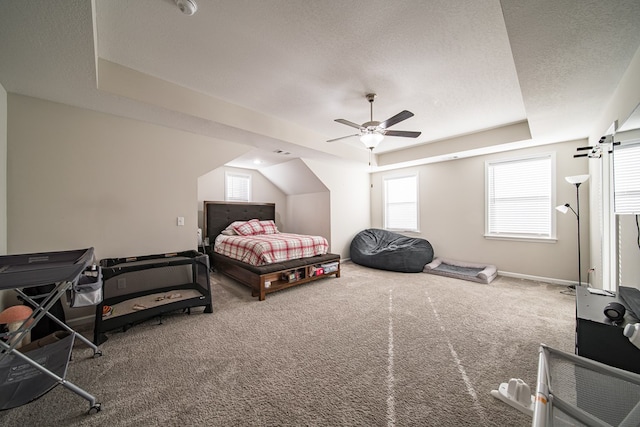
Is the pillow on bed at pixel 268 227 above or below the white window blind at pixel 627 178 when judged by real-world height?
below

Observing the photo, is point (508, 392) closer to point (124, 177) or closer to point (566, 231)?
point (566, 231)

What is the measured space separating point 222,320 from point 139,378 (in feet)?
3.08

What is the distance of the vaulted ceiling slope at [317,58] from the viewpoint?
1.50m

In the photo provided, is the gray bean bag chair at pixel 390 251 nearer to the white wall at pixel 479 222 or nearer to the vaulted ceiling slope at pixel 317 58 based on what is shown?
the white wall at pixel 479 222

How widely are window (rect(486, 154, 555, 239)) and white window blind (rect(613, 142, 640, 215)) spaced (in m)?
2.15

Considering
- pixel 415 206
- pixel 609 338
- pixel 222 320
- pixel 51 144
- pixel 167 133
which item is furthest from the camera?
pixel 415 206

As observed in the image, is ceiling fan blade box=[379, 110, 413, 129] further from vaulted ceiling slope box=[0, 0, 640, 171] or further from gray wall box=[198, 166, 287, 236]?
gray wall box=[198, 166, 287, 236]

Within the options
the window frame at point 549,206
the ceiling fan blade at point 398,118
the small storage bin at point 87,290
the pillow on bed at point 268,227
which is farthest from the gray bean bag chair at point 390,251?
the small storage bin at point 87,290

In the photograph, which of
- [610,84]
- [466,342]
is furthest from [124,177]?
[610,84]

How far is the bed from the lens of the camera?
332 centimetres

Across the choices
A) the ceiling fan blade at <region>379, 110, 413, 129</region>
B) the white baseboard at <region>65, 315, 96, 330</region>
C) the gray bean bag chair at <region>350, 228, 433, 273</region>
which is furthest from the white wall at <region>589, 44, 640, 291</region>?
the white baseboard at <region>65, 315, 96, 330</region>

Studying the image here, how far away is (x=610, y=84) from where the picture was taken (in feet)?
6.84

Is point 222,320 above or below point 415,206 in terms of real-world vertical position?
below

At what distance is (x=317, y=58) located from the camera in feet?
7.04
